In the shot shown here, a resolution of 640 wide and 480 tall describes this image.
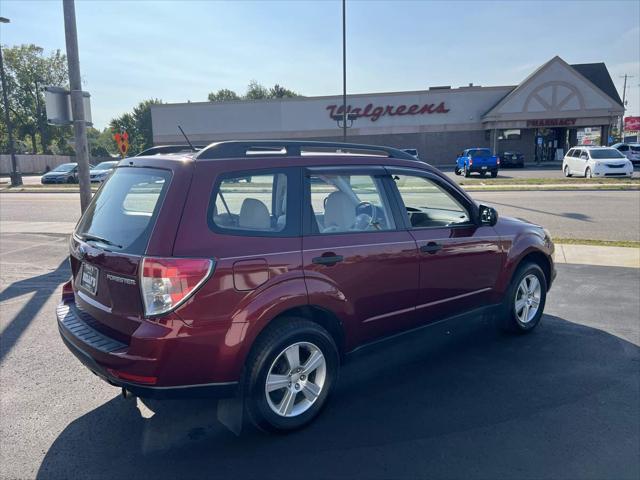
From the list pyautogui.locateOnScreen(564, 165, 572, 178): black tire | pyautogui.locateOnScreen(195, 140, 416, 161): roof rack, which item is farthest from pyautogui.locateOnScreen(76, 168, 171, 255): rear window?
pyautogui.locateOnScreen(564, 165, 572, 178): black tire

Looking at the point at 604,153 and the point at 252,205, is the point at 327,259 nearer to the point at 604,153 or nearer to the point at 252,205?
the point at 252,205

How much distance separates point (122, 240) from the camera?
120 inches

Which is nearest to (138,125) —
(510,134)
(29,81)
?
(29,81)

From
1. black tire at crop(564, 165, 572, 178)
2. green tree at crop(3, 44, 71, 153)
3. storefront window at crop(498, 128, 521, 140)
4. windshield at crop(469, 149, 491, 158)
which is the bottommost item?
black tire at crop(564, 165, 572, 178)

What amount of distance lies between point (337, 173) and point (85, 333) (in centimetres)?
207

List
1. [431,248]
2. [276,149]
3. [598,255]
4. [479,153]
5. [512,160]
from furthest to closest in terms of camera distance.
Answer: [512,160] → [479,153] → [598,255] → [431,248] → [276,149]

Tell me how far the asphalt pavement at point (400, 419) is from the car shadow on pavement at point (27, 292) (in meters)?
0.05

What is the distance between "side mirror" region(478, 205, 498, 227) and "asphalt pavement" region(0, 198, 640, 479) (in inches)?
36.4

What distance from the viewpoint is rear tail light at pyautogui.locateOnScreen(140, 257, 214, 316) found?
2734mm

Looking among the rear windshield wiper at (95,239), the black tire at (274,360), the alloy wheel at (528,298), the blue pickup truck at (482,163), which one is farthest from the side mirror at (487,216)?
the blue pickup truck at (482,163)

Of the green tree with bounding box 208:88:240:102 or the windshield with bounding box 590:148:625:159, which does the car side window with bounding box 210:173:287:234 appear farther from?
the green tree with bounding box 208:88:240:102

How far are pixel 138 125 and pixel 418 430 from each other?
299 feet

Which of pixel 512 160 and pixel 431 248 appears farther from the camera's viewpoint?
pixel 512 160

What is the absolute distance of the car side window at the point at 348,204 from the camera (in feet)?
11.7
